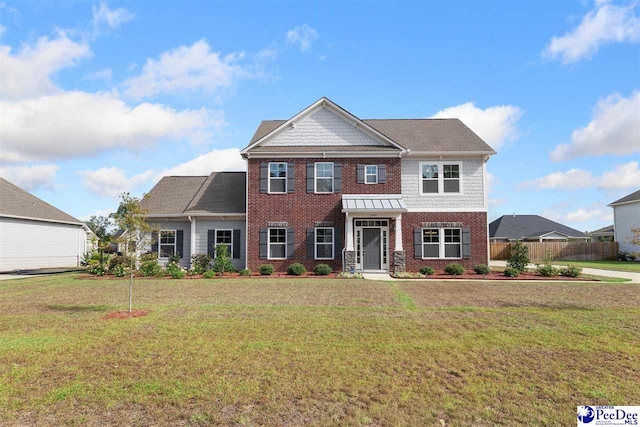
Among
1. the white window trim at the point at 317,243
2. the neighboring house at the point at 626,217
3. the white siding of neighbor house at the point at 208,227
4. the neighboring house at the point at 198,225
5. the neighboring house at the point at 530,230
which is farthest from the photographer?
the neighboring house at the point at 530,230

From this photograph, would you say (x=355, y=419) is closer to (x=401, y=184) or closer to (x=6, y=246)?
(x=401, y=184)

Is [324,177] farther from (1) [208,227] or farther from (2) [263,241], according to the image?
(1) [208,227]

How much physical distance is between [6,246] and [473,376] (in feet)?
95.8

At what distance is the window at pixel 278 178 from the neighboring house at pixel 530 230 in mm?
33739

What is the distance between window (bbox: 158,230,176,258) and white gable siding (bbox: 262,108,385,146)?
288 inches

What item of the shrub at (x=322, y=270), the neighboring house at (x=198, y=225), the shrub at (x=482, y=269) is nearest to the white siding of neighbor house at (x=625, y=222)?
the shrub at (x=482, y=269)

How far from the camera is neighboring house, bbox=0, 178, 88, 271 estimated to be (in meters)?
24.7

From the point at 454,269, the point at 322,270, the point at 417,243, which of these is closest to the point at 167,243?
the point at 322,270

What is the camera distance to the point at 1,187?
27203 millimetres

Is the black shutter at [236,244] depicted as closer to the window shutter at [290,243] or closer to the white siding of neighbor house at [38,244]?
the window shutter at [290,243]

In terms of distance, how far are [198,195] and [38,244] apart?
45.8 feet

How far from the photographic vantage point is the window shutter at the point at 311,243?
2006 cm

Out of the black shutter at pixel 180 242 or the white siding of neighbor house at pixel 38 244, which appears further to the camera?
the white siding of neighbor house at pixel 38 244

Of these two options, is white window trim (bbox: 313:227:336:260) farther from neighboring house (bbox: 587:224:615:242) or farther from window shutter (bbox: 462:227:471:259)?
neighboring house (bbox: 587:224:615:242)
